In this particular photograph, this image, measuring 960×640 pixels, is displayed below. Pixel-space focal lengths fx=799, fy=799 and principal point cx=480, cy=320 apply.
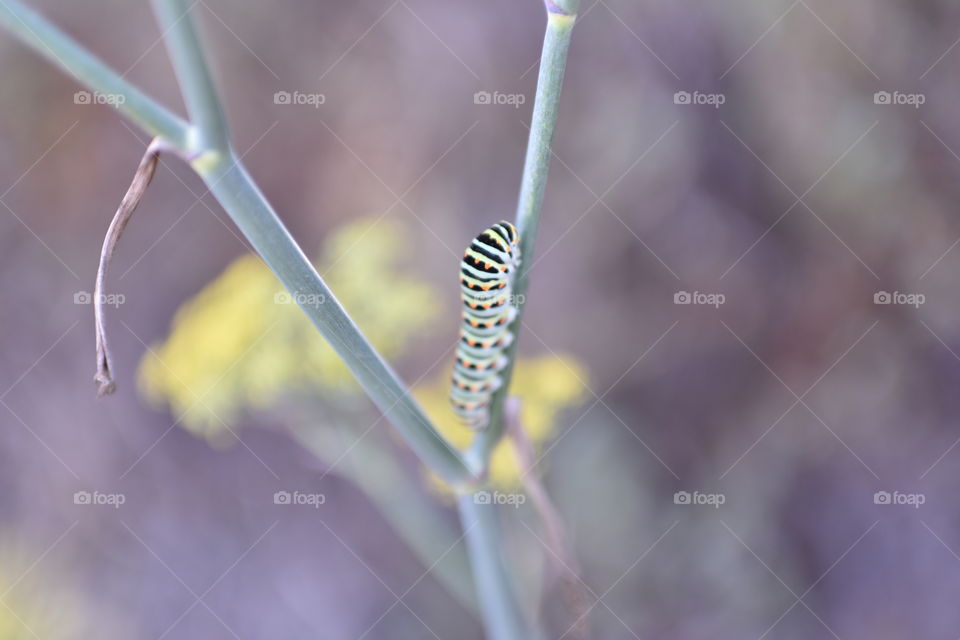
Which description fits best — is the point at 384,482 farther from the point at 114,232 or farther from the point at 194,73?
the point at 194,73

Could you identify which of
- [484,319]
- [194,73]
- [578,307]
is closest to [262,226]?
[194,73]

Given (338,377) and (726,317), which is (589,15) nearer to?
(726,317)

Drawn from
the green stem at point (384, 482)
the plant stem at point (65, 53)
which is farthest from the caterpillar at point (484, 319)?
the plant stem at point (65, 53)

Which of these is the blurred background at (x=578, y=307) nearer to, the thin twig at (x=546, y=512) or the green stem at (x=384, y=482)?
the green stem at (x=384, y=482)

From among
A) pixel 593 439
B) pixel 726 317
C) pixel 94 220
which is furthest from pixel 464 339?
pixel 94 220

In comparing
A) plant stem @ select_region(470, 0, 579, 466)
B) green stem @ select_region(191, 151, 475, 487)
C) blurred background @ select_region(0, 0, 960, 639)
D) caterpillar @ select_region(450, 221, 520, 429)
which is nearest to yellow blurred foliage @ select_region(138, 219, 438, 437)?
blurred background @ select_region(0, 0, 960, 639)

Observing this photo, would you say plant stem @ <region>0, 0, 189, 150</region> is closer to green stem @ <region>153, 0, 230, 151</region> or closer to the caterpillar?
green stem @ <region>153, 0, 230, 151</region>
